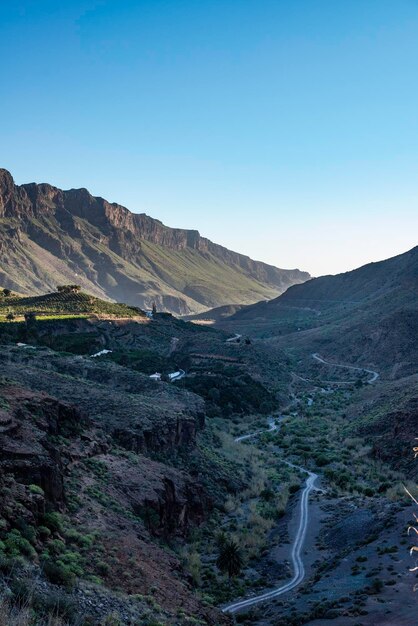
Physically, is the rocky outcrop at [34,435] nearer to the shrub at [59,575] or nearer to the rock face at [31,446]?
the rock face at [31,446]

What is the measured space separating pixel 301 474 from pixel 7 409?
23.4 meters

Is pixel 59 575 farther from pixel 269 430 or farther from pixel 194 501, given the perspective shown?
pixel 269 430

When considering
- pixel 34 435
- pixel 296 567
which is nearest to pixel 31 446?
pixel 34 435

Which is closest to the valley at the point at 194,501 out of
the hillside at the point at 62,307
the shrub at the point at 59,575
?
the shrub at the point at 59,575

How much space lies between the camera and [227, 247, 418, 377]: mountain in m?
85.9

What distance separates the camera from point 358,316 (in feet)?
358

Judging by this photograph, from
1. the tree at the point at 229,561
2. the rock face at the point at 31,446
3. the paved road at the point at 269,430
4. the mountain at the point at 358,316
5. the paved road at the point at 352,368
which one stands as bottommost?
the paved road at the point at 269,430

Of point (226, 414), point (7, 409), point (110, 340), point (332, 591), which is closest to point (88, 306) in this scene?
point (110, 340)

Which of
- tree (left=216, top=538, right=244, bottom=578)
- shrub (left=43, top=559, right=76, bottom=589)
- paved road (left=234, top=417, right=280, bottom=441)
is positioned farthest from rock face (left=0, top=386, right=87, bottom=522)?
paved road (left=234, top=417, right=280, bottom=441)

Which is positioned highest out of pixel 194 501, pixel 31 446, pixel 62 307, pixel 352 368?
pixel 62 307

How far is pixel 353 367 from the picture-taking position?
85875mm

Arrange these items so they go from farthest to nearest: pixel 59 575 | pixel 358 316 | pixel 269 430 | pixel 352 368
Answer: pixel 358 316, pixel 352 368, pixel 269 430, pixel 59 575

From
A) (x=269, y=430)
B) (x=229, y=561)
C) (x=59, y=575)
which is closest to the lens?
(x=59, y=575)

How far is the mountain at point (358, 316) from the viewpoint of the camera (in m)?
85.9
